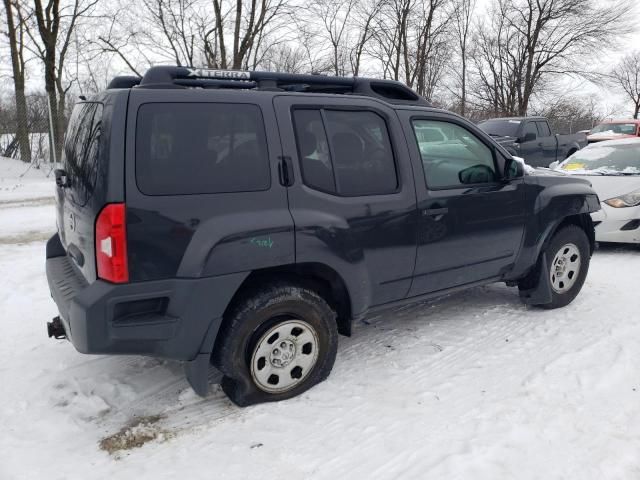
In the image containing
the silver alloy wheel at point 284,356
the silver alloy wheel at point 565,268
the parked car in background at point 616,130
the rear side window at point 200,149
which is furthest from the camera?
the parked car in background at point 616,130

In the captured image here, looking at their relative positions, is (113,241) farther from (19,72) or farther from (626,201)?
(19,72)

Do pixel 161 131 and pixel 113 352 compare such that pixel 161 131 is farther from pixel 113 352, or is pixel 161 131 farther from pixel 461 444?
pixel 461 444

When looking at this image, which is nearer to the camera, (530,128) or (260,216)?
(260,216)

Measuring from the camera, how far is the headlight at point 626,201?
6.62m

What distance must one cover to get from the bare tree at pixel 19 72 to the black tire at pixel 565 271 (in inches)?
602

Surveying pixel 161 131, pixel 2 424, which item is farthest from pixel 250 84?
pixel 2 424

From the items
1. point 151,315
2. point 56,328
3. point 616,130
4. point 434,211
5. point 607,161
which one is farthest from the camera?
point 616,130

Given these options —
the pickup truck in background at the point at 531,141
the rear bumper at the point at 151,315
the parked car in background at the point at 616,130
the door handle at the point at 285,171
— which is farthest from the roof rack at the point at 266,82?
the parked car in background at the point at 616,130

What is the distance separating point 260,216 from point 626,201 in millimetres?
5753

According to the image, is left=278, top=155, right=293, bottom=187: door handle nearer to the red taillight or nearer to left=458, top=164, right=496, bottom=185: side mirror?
the red taillight

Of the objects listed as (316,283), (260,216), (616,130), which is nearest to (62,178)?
(260,216)

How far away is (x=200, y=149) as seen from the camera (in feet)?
9.14

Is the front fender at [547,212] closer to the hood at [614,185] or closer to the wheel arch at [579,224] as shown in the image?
the wheel arch at [579,224]

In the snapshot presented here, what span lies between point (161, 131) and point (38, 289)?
3336 millimetres
